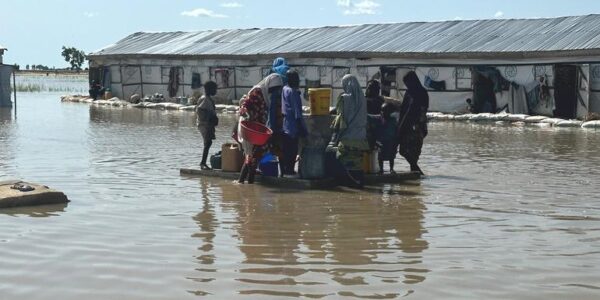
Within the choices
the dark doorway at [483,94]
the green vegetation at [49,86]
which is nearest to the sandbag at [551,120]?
the dark doorway at [483,94]

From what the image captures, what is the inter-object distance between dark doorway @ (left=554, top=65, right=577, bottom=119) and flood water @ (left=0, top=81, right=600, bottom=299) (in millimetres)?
10970

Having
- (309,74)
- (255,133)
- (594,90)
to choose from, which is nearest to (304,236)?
(255,133)

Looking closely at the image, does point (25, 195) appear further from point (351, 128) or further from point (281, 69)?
point (351, 128)

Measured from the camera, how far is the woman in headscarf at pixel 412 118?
10.7 m

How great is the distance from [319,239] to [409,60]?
1982 cm

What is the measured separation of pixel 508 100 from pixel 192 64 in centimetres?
1343

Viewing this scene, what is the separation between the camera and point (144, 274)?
5.64 metres

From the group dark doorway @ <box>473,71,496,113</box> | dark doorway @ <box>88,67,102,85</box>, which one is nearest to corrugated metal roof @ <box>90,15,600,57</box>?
dark doorway @ <box>473,71,496,113</box>

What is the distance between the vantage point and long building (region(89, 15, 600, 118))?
914 inches

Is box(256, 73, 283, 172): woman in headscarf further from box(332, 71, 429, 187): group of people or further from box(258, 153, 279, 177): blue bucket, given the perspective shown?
box(332, 71, 429, 187): group of people

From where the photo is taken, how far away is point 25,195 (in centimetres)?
827

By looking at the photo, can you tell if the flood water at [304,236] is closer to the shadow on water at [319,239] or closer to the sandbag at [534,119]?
the shadow on water at [319,239]

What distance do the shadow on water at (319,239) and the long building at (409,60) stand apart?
14626 mm

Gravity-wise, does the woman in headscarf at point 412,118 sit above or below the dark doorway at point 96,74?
below
